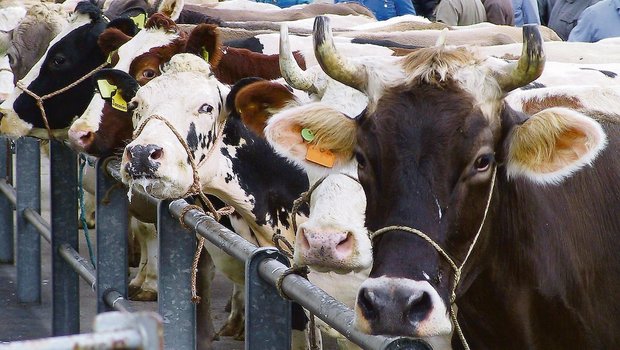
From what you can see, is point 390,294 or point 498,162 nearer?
point 390,294

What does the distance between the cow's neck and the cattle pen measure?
0.52 metres

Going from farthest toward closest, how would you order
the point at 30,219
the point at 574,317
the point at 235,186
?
the point at 30,219
the point at 235,186
the point at 574,317

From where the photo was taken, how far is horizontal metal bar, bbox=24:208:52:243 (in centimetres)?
574

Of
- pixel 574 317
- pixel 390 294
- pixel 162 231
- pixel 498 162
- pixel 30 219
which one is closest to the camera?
pixel 390 294

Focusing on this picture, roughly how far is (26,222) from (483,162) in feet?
13.6

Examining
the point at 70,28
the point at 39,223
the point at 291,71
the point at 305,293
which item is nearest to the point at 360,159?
the point at 305,293

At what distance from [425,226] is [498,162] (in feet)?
1.22

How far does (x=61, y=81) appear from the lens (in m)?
6.61

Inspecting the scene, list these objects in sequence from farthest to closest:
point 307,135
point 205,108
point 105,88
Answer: point 105,88, point 205,108, point 307,135

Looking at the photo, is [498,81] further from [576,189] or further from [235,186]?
[235,186]

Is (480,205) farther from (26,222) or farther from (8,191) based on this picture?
Answer: (8,191)

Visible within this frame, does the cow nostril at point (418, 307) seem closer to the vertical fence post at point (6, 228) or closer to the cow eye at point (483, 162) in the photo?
the cow eye at point (483, 162)

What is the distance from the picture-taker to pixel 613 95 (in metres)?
3.97

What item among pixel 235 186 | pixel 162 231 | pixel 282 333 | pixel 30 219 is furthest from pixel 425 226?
pixel 30 219
